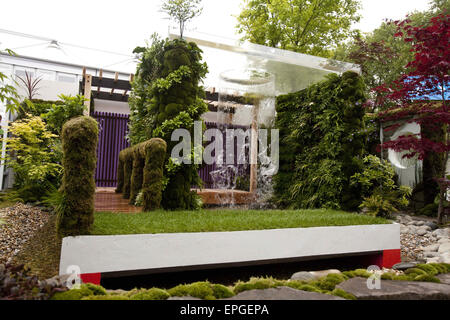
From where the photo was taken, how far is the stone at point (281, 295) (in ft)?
6.26

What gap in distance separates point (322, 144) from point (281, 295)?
4.39 metres

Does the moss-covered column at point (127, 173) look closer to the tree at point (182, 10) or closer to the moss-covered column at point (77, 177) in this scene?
the tree at point (182, 10)

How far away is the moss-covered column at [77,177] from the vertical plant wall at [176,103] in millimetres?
1743

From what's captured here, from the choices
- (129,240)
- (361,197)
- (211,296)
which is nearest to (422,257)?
(361,197)

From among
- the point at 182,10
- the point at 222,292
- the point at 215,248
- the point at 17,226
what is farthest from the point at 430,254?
the point at 17,226

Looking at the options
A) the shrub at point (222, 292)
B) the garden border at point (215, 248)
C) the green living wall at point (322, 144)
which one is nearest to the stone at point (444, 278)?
the garden border at point (215, 248)

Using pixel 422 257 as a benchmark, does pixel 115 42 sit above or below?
above

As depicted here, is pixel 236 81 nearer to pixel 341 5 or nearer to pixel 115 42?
pixel 115 42

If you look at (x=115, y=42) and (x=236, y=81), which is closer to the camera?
A: (x=236, y=81)

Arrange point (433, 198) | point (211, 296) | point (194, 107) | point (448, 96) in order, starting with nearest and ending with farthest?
point (211, 296) < point (194, 107) < point (448, 96) < point (433, 198)

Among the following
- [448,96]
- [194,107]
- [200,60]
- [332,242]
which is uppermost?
[200,60]
